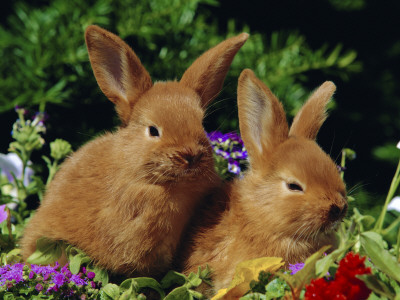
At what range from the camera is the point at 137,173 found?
6.06 ft

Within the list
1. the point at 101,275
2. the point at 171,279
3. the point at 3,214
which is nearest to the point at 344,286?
the point at 171,279

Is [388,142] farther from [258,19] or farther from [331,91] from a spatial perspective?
[331,91]

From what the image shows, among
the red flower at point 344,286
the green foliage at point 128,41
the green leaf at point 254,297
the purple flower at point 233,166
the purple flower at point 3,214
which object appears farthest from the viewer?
the green foliage at point 128,41

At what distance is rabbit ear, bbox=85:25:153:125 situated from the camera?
1.94 m

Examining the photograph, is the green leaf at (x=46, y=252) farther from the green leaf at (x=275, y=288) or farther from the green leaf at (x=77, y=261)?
the green leaf at (x=275, y=288)

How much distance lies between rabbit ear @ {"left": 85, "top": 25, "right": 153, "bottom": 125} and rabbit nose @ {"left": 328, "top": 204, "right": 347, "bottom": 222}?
2.66 ft

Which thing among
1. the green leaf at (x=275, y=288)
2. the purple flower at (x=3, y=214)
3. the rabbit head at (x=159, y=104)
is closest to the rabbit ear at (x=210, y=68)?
the rabbit head at (x=159, y=104)

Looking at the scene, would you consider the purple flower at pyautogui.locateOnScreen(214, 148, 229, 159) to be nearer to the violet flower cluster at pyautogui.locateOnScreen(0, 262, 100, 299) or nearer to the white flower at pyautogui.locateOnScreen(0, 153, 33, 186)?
the violet flower cluster at pyautogui.locateOnScreen(0, 262, 100, 299)

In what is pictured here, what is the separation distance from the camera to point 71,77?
290 centimetres

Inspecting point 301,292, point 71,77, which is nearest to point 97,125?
point 71,77

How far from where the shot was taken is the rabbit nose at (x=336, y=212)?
5.74 feet

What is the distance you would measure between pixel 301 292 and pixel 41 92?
1.84m

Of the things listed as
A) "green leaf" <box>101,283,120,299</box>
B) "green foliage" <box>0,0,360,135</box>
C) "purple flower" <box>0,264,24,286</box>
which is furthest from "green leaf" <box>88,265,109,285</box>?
"green foliage" <box>0,0,360,135</box>

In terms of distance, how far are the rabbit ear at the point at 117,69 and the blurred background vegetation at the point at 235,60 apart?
466 mm
